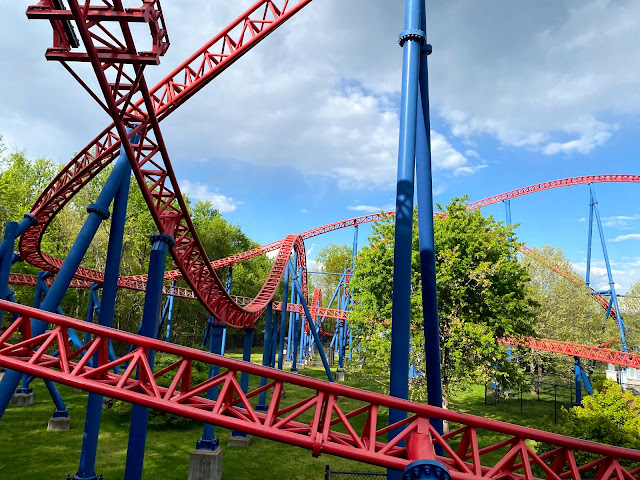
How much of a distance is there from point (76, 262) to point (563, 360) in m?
25.1

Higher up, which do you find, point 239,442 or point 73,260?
point 73,260

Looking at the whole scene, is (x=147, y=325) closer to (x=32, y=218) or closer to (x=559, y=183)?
(x=32, y=218)

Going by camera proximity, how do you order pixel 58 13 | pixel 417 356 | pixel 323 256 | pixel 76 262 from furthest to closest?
1. pixel 323 256
2. pixel 417 356
3. pixel 76 262
4. pixel 58 13

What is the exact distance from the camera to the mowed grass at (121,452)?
1030cm

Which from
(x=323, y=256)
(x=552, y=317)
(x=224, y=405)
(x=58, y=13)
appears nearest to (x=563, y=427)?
(x=224, y=405)

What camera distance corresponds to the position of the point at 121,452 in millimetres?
11648

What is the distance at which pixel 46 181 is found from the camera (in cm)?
3488

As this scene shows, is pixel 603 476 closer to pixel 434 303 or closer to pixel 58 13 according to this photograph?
pixel 434 303

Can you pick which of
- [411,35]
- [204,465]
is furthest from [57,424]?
[411,35]

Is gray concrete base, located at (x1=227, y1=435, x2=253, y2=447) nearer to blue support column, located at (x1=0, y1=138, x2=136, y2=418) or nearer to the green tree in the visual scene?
the green tree

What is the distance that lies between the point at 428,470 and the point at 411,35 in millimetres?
6173

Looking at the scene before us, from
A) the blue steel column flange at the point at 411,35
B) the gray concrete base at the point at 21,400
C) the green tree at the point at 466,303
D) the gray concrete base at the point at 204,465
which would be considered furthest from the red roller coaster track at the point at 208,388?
the gray concrete base at the point at 21,400

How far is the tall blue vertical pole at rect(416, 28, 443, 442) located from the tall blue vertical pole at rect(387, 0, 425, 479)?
565 millimetres

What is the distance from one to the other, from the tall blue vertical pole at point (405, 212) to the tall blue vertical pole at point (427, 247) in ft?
1.85
